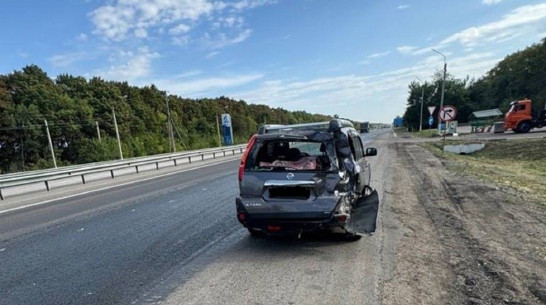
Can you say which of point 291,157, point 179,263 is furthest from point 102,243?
point 291,157

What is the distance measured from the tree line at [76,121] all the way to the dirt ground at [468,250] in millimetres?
51827

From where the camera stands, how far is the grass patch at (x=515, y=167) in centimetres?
969

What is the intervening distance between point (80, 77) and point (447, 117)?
2489 inches

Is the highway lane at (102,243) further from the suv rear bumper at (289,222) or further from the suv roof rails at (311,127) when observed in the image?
the suv roof rails at (311,127)

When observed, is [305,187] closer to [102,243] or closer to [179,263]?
[179,263]

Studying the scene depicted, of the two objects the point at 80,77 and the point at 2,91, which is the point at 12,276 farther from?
the point at 80,77

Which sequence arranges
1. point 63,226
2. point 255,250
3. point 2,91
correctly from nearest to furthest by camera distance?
point 255,250
point 63,226
point 2,91

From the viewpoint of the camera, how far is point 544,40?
204 feet

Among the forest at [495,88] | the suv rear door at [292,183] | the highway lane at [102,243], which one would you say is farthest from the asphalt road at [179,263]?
the forest at [495,88]

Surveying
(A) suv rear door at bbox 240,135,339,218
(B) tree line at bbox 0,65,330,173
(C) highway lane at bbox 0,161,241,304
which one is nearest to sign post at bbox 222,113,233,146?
(B) tree line at bbox 0,65,330,173

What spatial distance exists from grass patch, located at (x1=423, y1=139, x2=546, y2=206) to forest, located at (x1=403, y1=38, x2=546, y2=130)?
4827cm

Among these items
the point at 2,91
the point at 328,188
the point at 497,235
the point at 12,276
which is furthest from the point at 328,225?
the point at 2,91

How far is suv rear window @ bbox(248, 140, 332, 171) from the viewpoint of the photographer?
17.3ft

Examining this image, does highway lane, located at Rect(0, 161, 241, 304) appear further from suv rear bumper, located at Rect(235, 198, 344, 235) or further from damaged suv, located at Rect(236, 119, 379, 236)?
damaged suv, located at Rect(236, 119, 379, 236)
